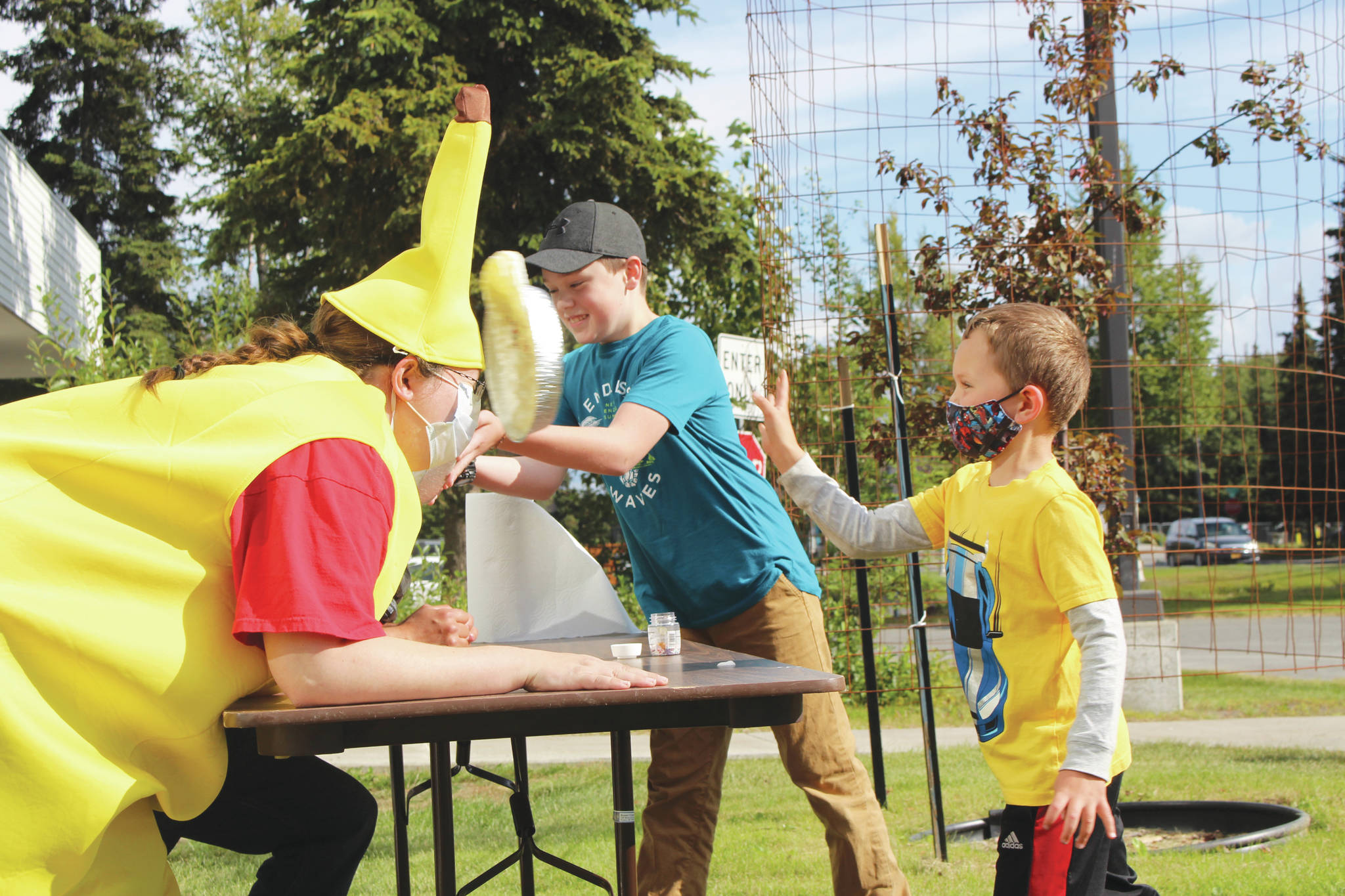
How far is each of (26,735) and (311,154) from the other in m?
16.0

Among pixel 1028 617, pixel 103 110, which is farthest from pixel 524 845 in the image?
pixel 103 110

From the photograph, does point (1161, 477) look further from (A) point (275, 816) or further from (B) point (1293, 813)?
(A) point (275, 816)

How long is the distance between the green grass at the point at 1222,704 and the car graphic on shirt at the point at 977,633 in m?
5.54

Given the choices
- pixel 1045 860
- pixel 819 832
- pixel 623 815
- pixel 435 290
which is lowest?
pixel 819 832

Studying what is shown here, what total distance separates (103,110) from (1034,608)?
111 feet

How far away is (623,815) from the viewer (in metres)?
2.17

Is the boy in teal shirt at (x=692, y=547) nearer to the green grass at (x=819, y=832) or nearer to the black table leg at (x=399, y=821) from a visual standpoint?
the black table leg at (x=399, y=821)

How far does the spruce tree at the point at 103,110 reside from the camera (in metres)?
30.1

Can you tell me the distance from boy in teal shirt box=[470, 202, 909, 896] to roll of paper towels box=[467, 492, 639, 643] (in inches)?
4.4

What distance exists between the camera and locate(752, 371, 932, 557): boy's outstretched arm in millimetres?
2896

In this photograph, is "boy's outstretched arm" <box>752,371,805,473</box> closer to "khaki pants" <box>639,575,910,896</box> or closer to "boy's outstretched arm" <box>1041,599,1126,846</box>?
"khaki pants" <box>639,575,910,896</box>

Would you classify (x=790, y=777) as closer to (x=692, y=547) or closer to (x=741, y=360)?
(x=692, y=547)

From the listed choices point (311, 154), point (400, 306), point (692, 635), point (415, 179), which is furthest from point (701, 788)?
point (311, 154)

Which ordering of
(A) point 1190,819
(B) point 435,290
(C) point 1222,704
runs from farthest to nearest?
(C) point 1222,704, (A) point 1190,819, (B) point 435,290
